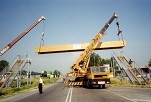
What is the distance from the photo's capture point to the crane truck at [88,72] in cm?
2517

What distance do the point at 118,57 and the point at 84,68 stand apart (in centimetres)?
1130

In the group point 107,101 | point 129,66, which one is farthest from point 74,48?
point 107,101

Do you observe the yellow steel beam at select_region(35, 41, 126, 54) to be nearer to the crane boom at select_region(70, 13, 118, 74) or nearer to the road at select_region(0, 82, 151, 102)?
the crane boom at select_region(70, 13, 118, 74)

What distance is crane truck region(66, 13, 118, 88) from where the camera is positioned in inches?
991

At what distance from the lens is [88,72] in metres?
27.5

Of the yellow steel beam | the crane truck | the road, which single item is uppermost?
the yellow steel beam

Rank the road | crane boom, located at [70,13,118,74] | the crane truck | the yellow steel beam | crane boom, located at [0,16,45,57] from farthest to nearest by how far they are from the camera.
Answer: the yellow steel beam < crane boom, located at [70,13,118,74] < crane boom, located at [0,16,45,57] < the crane truck < the road

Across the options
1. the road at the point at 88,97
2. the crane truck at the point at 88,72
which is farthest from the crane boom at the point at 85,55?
the road at the point at 88,97

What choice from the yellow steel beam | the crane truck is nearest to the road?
the crane truck

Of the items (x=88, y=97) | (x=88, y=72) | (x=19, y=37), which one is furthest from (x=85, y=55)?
(x=88, y=97)

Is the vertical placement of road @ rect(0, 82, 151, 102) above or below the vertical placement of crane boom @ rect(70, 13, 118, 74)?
below

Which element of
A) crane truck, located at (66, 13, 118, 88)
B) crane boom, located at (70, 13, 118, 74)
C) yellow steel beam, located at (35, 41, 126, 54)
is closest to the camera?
crane truck, located at (66, 13, 118, 88)

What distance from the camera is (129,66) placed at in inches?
1421

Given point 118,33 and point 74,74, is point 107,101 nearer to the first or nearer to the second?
point 74,74
